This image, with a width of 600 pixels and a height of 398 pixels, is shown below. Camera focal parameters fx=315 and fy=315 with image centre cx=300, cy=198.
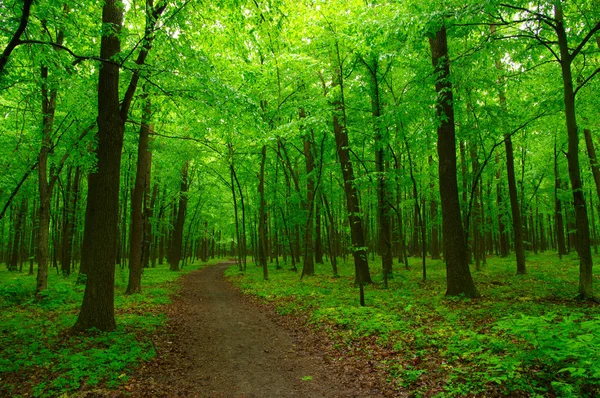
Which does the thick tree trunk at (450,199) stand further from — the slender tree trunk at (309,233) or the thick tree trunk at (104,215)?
the thick tree trunk at (104,215)

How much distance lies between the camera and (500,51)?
33.7 ft

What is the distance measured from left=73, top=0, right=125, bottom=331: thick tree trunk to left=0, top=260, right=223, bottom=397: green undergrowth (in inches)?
18.9

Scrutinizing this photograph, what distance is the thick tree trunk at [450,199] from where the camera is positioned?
9.93 m

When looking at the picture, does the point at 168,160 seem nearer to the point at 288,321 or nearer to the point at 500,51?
the point at 288,321

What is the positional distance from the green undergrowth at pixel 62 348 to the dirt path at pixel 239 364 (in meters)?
0.48

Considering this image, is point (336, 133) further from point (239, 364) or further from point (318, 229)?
point (239, 364)

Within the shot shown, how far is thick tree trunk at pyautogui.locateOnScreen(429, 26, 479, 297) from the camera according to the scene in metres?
9.93

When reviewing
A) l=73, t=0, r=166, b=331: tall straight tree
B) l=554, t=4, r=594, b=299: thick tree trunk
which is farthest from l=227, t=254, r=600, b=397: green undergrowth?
l=73, t=0, r=166, b=331: tall straight tree

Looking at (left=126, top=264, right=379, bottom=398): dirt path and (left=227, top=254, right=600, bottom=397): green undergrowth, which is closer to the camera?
(left=227, top=254, right=600, bottom=397): green undergrowth

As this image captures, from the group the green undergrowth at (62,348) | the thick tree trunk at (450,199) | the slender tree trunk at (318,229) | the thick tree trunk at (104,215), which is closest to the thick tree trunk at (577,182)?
the thick tree trunk at (450,199)

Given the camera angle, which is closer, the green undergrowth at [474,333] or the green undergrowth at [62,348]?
the green undergrowth at [474,333]

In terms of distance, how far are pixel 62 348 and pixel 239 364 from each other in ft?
11.6

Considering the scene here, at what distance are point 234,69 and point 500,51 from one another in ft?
30.4

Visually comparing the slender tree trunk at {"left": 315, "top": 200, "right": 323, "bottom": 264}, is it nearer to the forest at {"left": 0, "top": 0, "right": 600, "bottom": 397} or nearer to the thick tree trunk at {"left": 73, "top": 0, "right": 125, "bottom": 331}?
the forest at {"left": 0, "top": 0, "right": 600, "bottom": 397}
